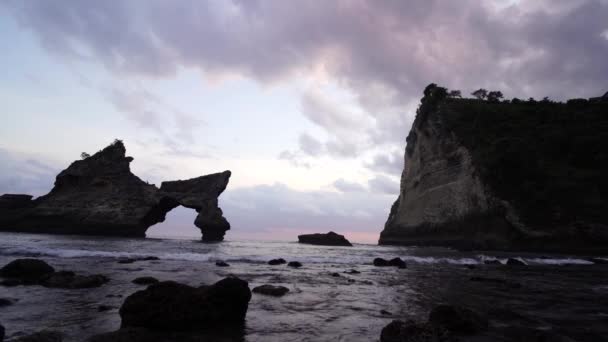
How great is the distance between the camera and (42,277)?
37.0ft

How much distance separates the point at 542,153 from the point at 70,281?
199 feet

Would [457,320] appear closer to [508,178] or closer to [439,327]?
[439,327]

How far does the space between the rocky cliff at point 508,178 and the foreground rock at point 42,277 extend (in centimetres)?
4795

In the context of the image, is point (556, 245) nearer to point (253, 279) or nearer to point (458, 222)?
point (458, 222)

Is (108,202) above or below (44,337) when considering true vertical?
above

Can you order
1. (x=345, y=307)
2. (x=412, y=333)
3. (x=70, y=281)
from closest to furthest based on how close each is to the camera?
(x=412, y=333) < (x=345, y=307) < (x=70, y=281)

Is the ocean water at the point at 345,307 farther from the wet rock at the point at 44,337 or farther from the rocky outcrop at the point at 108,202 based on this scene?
the rocky outcrop at the point at 108,202

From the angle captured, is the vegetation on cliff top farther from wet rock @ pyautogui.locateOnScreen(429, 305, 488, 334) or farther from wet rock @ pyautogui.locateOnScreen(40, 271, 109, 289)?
wet rock @ pyautogui.locateOnScreen(40, 271, 109, 289)

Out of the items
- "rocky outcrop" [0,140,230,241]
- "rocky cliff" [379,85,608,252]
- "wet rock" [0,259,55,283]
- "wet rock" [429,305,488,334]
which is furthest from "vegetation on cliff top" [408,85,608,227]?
"wet rock" [0,259,55,283]

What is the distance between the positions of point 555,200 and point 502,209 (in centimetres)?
622

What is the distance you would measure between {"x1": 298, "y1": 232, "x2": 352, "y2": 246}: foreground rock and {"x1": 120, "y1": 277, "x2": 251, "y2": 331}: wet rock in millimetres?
67536

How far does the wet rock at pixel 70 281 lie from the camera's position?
1042 centimetres

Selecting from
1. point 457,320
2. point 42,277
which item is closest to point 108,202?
point 42,277

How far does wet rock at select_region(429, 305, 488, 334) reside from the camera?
6.68 m
